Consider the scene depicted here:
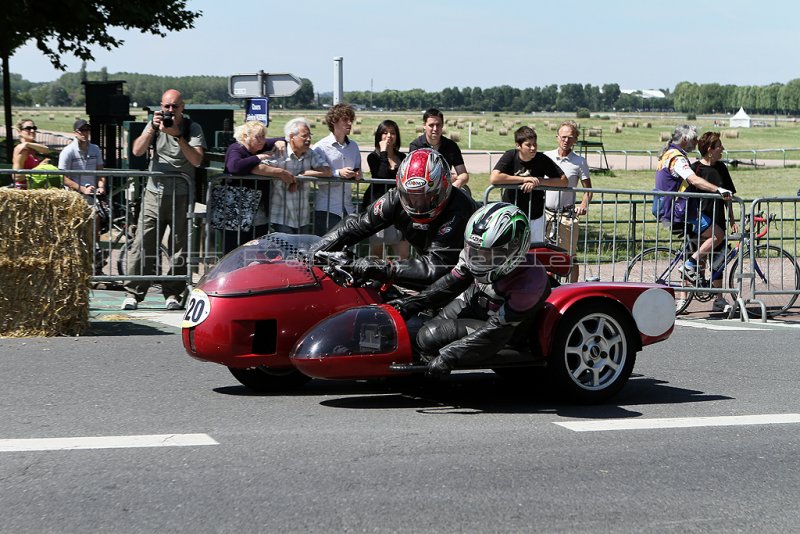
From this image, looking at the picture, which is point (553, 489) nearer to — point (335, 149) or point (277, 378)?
point (277, 378)

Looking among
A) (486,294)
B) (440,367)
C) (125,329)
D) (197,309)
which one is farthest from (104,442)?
(125,329)

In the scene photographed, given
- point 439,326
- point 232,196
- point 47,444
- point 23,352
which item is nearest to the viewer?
point 47,444

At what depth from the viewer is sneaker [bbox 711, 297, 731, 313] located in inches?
496

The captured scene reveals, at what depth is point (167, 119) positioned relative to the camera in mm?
10859

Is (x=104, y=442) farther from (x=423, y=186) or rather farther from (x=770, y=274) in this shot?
(x=770, y=274)

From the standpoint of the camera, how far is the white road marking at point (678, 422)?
6672mm

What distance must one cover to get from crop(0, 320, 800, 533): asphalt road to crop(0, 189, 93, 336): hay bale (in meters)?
0.70

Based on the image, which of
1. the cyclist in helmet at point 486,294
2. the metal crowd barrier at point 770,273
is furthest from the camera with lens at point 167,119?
the metal crowd barrier at point 770,273

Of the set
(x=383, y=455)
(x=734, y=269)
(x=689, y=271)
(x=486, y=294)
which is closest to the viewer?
(x=383, y=455)

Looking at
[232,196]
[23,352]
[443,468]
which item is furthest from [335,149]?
[443,468]

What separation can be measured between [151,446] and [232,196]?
17.9 feet

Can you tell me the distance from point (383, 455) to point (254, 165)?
18.6 ft

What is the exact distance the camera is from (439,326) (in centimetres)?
704

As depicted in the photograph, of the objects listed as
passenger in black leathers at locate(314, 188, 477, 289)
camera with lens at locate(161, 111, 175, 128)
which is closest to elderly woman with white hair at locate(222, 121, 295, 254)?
camera with lens at locate(161, 111, 175, 128)
